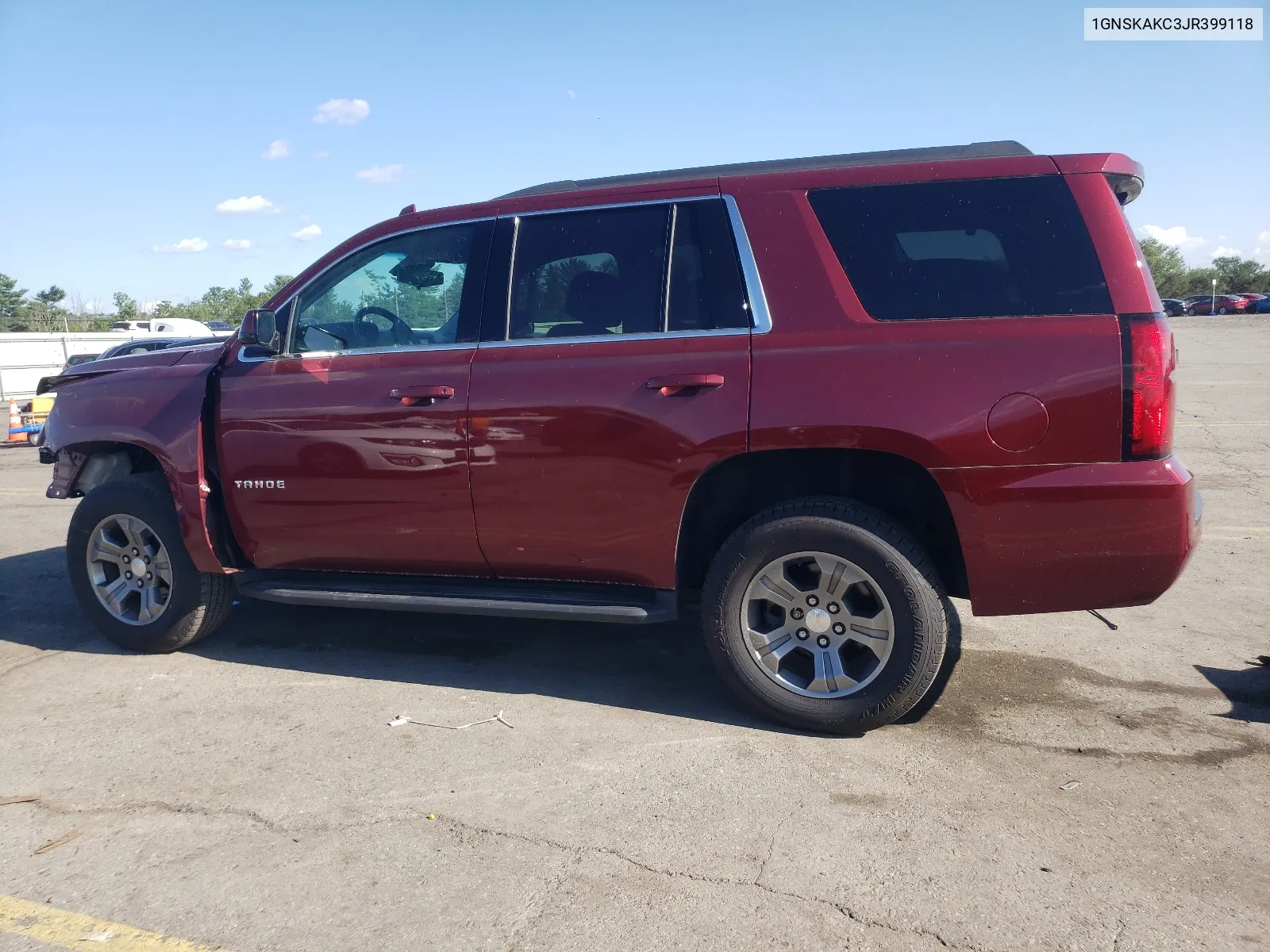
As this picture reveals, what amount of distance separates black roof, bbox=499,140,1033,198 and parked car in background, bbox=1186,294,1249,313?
71692 mm

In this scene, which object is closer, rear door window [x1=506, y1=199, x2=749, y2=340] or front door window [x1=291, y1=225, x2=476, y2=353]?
rear door window [x1=506, y1=199, x2=749, y2=340]

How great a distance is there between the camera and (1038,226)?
3629 millimetres

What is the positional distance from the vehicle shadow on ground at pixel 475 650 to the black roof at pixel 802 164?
7.36 ft

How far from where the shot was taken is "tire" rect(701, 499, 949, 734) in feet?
12.3

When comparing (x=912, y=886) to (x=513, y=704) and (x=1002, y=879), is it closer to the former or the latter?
(x=1002, y=879)

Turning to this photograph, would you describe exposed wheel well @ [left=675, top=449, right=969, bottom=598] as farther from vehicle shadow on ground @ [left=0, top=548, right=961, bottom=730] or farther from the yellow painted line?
the yellow painted line

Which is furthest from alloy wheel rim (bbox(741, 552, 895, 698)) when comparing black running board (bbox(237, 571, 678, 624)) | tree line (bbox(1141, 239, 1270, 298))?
tree line (bbox(1141, 239, 1270, 298))

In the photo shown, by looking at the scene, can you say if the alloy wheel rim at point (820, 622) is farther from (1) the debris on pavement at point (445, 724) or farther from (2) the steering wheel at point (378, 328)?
(2) the steering wheel at point (378, 328)

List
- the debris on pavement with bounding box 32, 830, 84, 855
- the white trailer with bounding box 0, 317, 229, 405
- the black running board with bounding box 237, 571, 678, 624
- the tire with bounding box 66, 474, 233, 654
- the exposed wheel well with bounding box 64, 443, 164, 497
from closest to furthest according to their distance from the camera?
the debris on pavement with bounding box 32, 830, 84, 855 → the black running board with bounding box 237, 571, 678, 624 → the tire with bounding box 66, 474, 233, 654 → the exposed wheel well with bounding box 64, 443, 164, 497 → the white trailer with bounding box 0, 317, 229, 405

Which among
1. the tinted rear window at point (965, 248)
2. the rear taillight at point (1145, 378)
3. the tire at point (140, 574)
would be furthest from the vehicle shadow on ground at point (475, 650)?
the tinted rear window at point (965, 248)

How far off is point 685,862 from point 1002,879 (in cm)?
93

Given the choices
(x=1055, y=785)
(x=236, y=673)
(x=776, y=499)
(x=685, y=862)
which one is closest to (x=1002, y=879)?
(x=1055, y=785)

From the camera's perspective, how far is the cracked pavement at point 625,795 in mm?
2740

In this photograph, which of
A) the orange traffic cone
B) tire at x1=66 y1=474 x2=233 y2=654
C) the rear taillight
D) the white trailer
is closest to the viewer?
the rear taillight
